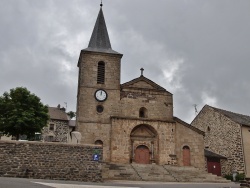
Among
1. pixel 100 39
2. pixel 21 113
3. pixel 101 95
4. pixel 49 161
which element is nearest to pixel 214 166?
pixel 101 95

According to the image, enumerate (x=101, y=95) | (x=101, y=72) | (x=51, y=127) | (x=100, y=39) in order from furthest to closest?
1. (x=51, y=127)
2. (x=100, y=39)
3. (x=101, y=72)
4. (x=101, y=95)

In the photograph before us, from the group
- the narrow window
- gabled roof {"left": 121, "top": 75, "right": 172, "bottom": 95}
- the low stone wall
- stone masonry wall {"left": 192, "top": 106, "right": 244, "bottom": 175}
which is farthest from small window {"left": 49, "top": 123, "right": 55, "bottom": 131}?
the low stone wall

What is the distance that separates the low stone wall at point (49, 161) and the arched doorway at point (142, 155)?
9.64 meters

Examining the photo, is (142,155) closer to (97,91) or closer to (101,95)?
(101,95)

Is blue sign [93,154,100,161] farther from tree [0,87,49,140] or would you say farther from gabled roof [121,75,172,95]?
gabled roof [121,75,172,95]

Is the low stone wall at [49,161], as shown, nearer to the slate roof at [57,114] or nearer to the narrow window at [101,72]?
the narrow window at [101,72]

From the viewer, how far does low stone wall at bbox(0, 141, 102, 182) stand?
16078 millimetres

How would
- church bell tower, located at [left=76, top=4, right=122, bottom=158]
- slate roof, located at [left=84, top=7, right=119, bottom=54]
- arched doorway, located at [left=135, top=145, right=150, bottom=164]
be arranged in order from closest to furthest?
church bell tower, located at [left=76, top=4, right=122, bottom=158] → arched doorway, located at [left=135, top=145, right=150, bottom=164] → slate roof, located at [left=84, top=7, right=119, bottom=54]

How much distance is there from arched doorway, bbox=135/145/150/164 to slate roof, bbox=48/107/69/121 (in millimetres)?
18607

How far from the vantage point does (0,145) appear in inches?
639

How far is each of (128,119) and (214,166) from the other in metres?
10.7

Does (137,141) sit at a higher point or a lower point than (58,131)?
lower

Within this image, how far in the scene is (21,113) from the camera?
24516 mm

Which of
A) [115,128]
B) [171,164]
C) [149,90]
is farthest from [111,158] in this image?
[149,90]
